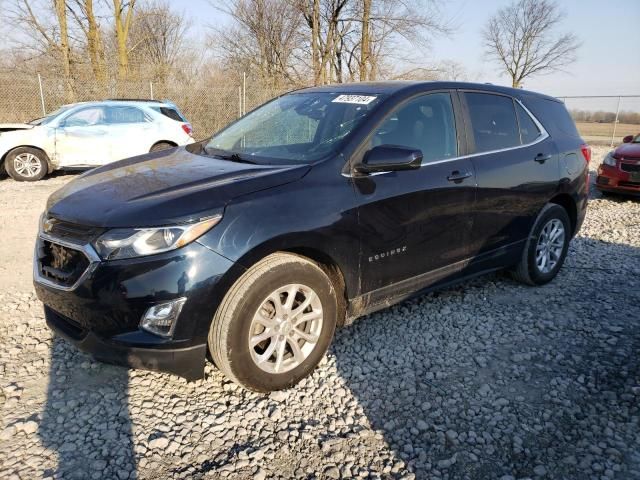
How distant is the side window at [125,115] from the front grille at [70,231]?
813cm

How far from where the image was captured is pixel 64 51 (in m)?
16.6

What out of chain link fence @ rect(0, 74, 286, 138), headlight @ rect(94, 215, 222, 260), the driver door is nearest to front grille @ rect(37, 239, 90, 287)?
headlight @ rect(94, 215, 222, 260)

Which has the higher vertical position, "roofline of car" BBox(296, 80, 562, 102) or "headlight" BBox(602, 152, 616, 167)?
"roofline of car" BBox(296, 80, 562, 102)

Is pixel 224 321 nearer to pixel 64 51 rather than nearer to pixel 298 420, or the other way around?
pixel 298 420

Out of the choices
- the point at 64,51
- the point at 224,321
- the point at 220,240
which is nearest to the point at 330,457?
the point at 224,321

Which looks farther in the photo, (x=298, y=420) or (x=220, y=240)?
(x=298, y=420)

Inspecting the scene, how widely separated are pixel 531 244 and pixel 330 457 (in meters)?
2.91

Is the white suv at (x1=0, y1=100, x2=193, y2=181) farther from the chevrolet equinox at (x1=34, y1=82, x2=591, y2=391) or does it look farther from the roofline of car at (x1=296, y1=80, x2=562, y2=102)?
the roofline of car at (x1=296, y1=80, x2=562, y2=102)

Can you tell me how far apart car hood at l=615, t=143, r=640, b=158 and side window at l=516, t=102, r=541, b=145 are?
5.91 m

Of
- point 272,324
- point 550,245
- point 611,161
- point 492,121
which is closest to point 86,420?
point 272,324

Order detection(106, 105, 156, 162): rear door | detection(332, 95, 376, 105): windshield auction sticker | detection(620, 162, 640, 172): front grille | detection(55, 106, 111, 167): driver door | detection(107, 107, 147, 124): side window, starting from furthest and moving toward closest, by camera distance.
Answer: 1. detection(107, 107, 147, 124): side window
2. detection(106, 105, 156, 162): rear door
3. detection(55, 106, 111, 167): driver door
4. detection(620, 162, 640, 172): front grille
5. detection(332, 95, 376, 105): windshield auction sticker

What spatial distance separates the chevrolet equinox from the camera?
2.34 metres

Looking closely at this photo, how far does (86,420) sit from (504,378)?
97.0 inches

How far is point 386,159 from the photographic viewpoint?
2.84m
